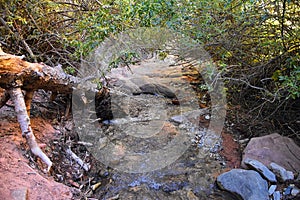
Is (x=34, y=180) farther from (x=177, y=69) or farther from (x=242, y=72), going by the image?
(x=177, y=69)

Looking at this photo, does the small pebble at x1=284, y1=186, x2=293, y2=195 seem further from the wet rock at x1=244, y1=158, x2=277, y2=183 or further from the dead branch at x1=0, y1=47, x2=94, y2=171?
the dead branch at x1=0, y1=47, x2=94, y2=171

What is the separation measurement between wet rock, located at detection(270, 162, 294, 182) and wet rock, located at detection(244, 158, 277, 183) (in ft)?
0.15

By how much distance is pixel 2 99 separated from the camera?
2.11m

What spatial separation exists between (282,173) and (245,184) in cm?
39

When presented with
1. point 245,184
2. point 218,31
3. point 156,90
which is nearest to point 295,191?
point 245,184

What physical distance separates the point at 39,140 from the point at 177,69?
9.57ft

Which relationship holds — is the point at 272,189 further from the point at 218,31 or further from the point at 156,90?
the point at 156,90

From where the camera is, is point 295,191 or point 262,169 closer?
point 295,191

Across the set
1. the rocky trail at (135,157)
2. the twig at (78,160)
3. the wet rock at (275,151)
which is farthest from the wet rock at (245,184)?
the twig at (78,160)

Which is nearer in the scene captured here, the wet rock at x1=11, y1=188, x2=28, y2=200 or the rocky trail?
the wet rock at x1=11, y1=188, x2=28, y2=200

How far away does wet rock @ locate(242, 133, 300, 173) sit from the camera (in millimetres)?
2322

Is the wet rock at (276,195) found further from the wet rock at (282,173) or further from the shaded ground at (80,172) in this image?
the shaded ground at (80,172)

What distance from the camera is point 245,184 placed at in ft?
6.81

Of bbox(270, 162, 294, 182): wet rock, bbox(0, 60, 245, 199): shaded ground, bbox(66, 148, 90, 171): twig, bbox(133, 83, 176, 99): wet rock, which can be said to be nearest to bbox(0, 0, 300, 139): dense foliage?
bbox(270, 162, 294, 182): wet rock
